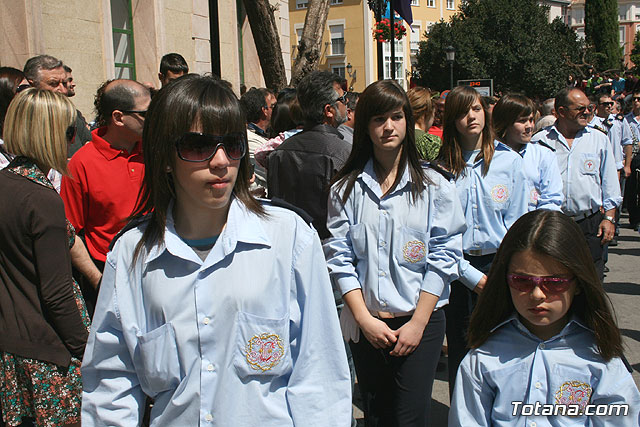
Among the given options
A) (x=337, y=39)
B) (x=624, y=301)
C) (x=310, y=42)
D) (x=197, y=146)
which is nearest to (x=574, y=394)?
(x=197, y=146)

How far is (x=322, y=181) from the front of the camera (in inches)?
164

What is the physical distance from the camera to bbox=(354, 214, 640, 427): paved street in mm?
4891

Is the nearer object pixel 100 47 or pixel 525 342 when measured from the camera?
pixel 525 342

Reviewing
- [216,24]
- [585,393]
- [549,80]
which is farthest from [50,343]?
[549,80]

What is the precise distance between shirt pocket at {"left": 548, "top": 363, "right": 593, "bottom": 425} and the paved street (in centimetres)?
232

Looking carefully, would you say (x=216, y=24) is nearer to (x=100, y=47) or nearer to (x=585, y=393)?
(x=100, y=47)

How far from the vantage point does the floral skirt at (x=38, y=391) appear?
3.12 metres

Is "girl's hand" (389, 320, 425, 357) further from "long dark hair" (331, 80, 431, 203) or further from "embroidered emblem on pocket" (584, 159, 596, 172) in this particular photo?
"embroidered emblem on pocket" (584, 159, 596, 172)

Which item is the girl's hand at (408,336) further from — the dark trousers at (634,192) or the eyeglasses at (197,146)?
the dark trousers at (634,192)

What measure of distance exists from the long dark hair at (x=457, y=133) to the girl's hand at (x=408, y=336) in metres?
1.35

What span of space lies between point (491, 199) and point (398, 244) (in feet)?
3.72

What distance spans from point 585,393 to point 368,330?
1139 millimetres

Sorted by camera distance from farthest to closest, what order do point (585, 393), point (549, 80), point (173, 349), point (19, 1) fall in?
point (549, 80) → point (19, 1) → point (585, 393) → point (173, 349)

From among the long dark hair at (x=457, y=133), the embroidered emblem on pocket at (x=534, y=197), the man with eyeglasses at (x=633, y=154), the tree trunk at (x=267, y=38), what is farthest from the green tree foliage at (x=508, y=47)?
the long dark hair at (x=457, y=133)
